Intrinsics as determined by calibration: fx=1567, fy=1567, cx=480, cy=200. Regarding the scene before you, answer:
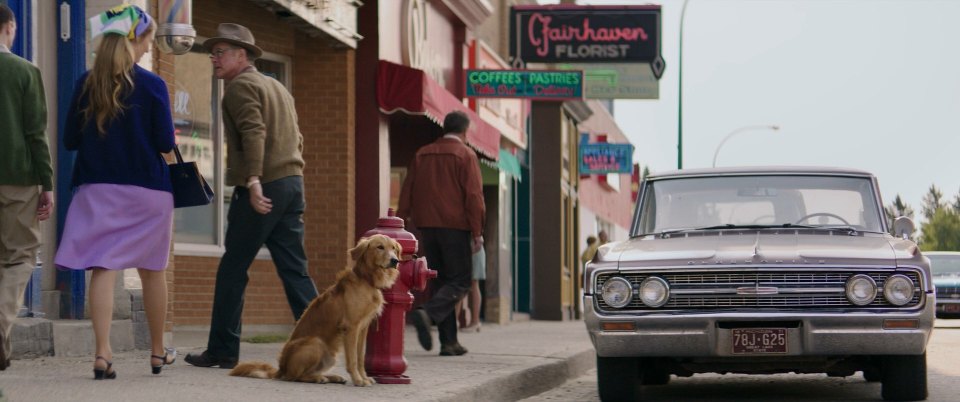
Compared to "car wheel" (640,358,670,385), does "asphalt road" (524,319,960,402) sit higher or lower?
lower

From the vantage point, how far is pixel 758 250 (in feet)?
29.0

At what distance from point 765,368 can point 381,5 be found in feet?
26.9

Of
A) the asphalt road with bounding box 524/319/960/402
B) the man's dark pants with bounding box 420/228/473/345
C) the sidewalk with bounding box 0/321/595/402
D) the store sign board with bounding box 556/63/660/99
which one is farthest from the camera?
the store sign board with bounding box 556/63/660/99

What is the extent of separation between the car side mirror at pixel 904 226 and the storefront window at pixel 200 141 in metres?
6.09

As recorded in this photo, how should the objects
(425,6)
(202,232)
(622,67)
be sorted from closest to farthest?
(202,232)
(425,6)
(622,67)

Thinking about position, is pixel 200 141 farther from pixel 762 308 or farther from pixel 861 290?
pixel 861 290

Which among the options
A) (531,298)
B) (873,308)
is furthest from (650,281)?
(531,298)

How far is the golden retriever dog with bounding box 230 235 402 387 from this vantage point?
821cm

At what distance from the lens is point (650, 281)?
8742 millimetres

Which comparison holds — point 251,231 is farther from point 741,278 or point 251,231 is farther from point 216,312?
point 741,278

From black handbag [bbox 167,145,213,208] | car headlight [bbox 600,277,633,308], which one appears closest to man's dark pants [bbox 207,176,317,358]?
black handbag [bbox 167,145,213,208]

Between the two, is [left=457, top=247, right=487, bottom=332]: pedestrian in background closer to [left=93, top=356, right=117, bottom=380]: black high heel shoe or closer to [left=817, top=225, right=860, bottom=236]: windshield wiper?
[left=817, top=225, right=860, bottom=236]: windshield wiper

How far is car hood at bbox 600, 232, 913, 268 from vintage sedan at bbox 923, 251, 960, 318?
19305mm

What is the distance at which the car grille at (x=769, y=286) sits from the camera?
851cm
